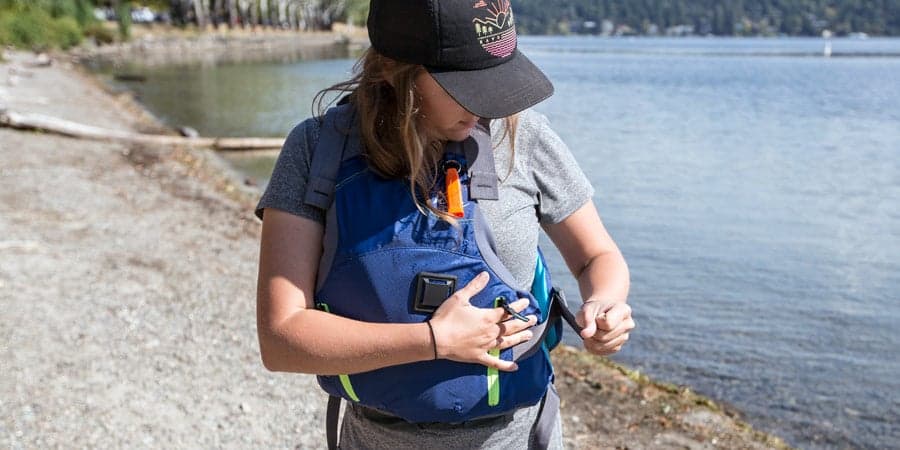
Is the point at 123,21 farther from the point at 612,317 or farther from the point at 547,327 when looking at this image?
the point at 612,317

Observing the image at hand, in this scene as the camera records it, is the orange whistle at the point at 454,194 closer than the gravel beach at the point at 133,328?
Yes

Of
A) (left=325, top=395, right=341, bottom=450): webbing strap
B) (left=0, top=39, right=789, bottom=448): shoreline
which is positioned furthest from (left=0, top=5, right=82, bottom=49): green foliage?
(left=325, top=395, right=341, bottom=450): webbing strap

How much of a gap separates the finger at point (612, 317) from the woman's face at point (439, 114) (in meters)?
0.50

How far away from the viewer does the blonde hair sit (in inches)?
75.5

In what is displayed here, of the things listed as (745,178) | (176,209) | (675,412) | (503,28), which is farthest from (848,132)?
(503,28)

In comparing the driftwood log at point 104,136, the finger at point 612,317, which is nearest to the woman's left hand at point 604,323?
the finger at point 612,317

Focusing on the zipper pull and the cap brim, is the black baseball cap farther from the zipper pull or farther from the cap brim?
the zipper pull

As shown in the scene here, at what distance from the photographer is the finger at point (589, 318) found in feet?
6.65

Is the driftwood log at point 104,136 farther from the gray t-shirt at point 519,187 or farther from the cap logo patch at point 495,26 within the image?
the cap logo patch at point 495,26

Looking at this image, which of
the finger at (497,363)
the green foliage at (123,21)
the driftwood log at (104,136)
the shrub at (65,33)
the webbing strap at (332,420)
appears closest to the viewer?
the finger at (497,363)

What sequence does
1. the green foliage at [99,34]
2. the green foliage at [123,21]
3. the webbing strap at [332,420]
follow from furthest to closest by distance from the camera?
the green foliage at [123,21] → the green foliage at [99,34] → the webbing strap at [332,420]

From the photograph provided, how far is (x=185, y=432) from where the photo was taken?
542 centimetres

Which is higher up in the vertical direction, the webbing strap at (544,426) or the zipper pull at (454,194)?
the zipper pull at (454,194)

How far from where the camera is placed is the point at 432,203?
1.94m
